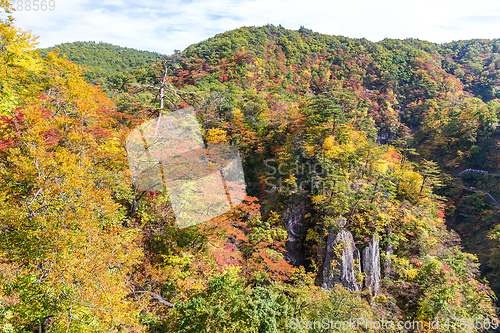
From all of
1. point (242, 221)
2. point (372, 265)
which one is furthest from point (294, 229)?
point (372, 265)

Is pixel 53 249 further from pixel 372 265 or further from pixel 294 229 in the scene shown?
pixel 372 265

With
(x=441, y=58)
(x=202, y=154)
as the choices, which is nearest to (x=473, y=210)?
(x=202, y=154)

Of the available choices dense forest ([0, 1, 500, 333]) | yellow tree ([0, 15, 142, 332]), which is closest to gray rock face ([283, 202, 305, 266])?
dense forest ([0, 1, 500, 333])

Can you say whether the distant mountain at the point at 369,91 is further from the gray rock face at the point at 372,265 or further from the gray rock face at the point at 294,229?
the gray rock face at the point at 372,265

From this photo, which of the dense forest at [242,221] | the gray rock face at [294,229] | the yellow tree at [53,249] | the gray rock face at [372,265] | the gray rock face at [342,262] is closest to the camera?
the yellow tree at [53,249]

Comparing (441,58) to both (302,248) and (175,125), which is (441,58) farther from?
(175,125)

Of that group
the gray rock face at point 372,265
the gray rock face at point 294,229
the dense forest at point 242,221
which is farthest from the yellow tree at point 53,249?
the gray rock face at point 372,265
